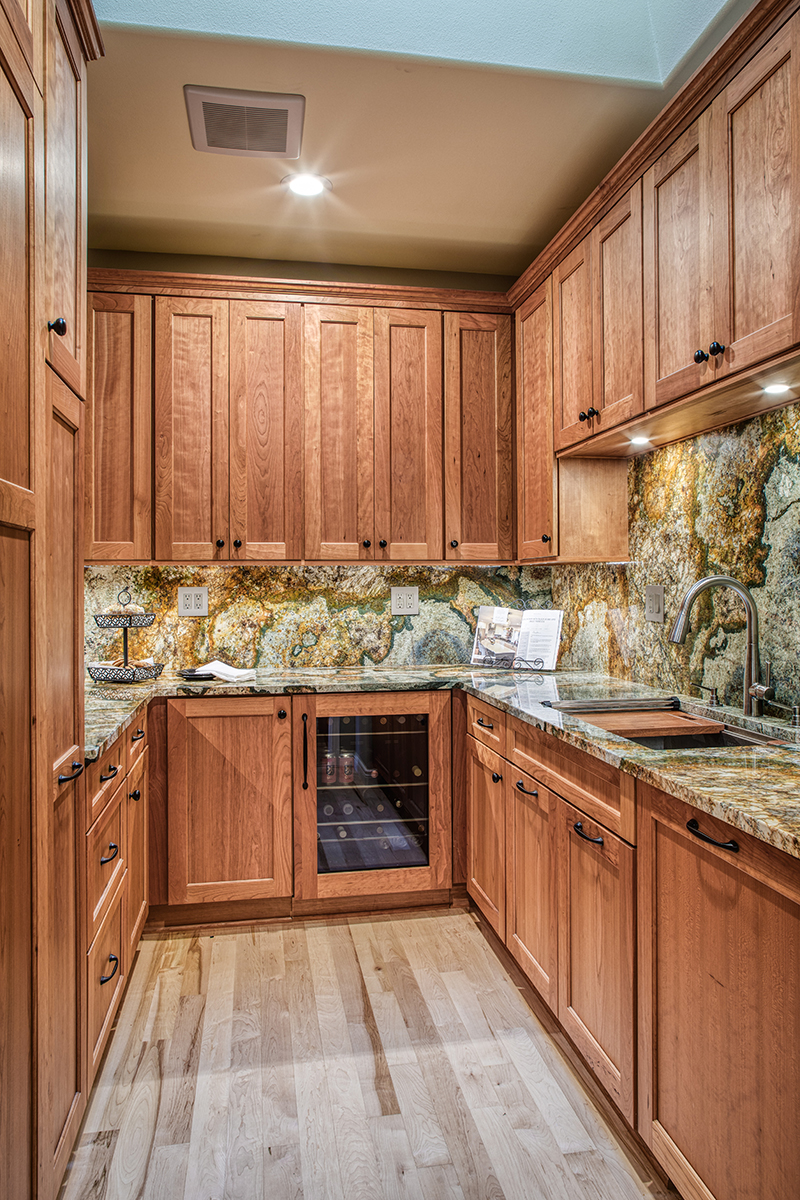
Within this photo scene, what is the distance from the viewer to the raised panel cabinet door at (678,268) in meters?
1.78

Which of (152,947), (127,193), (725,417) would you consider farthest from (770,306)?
(152,947)

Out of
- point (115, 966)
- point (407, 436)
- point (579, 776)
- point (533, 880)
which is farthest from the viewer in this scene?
point (407, 436)

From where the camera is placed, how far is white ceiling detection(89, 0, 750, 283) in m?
1.96

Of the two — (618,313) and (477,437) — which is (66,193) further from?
(477,437)

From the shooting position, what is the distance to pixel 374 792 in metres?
2.92

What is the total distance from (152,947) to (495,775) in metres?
1.38

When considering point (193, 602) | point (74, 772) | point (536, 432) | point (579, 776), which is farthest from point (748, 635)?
point (193, 602)

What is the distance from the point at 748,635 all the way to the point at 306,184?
2.11 metres

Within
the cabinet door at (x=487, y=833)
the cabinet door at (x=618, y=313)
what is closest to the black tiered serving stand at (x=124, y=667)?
the cabinet door at (x=487, y=833)

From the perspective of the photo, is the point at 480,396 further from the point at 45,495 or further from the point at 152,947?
the point at 152,947

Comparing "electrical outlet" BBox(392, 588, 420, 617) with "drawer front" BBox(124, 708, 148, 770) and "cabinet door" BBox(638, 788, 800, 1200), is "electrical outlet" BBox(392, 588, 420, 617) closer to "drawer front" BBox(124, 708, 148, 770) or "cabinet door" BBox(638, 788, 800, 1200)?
"drawer front" BBox(124, 708, 148, 770)

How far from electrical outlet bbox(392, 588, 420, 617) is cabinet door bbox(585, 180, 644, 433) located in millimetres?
1279

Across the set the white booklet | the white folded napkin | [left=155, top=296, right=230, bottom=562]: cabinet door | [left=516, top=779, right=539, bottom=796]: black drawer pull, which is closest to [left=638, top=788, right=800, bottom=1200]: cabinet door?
[left=516, top=779, right=539, bottom=796]: black drawer pull

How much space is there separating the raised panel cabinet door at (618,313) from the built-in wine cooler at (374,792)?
130cm
